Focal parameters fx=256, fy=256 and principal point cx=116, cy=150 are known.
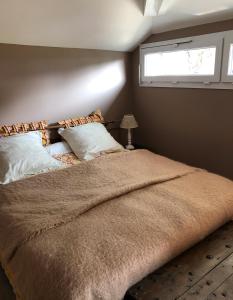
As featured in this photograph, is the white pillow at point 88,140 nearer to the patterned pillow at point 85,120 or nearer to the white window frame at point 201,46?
the patterned pillow at point 85,120

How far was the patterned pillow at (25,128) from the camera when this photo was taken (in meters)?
2.43

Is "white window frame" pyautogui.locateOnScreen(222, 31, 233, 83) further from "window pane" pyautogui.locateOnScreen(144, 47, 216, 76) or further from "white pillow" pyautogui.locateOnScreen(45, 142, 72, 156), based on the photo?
"white pillow" pyautogui.locateOnScreen(45, 142, 72, 156)

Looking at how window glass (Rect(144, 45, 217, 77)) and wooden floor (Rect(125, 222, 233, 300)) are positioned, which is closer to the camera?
wooden floor (Rect(125, 222, 233, 300))

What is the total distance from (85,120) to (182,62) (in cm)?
127

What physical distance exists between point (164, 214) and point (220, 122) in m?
1.43

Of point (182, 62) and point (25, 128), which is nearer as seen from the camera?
point (25, 128)

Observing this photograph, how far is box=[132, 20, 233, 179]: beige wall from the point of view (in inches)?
98.8

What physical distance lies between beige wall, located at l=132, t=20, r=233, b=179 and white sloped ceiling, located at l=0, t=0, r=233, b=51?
0.18 metres

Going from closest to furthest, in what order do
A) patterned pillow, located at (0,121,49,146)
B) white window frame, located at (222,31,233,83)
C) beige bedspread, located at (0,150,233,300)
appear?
1. beige bedspread, located at (0,150,233,300)
2. white window frame, located at (222,31,233,83)
3. patterned pillow, located at (0,121,49,146)

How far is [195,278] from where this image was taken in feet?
4.01

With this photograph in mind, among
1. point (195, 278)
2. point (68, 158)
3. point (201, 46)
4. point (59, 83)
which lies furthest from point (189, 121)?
point (195, 278)

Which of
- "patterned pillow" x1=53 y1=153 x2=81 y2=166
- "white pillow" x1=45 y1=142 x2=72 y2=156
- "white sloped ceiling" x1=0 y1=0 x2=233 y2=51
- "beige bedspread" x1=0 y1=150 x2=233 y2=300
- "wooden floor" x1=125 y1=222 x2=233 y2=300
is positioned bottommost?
"wooden floor" x1=125 y1=222 x2=233 y2=300

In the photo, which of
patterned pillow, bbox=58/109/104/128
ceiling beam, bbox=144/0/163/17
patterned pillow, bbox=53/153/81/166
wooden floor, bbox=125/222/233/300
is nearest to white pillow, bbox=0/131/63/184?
patterned pillow, bbox=53/153/81/166

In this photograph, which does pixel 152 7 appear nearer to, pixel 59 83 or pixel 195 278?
pixel 59 83
